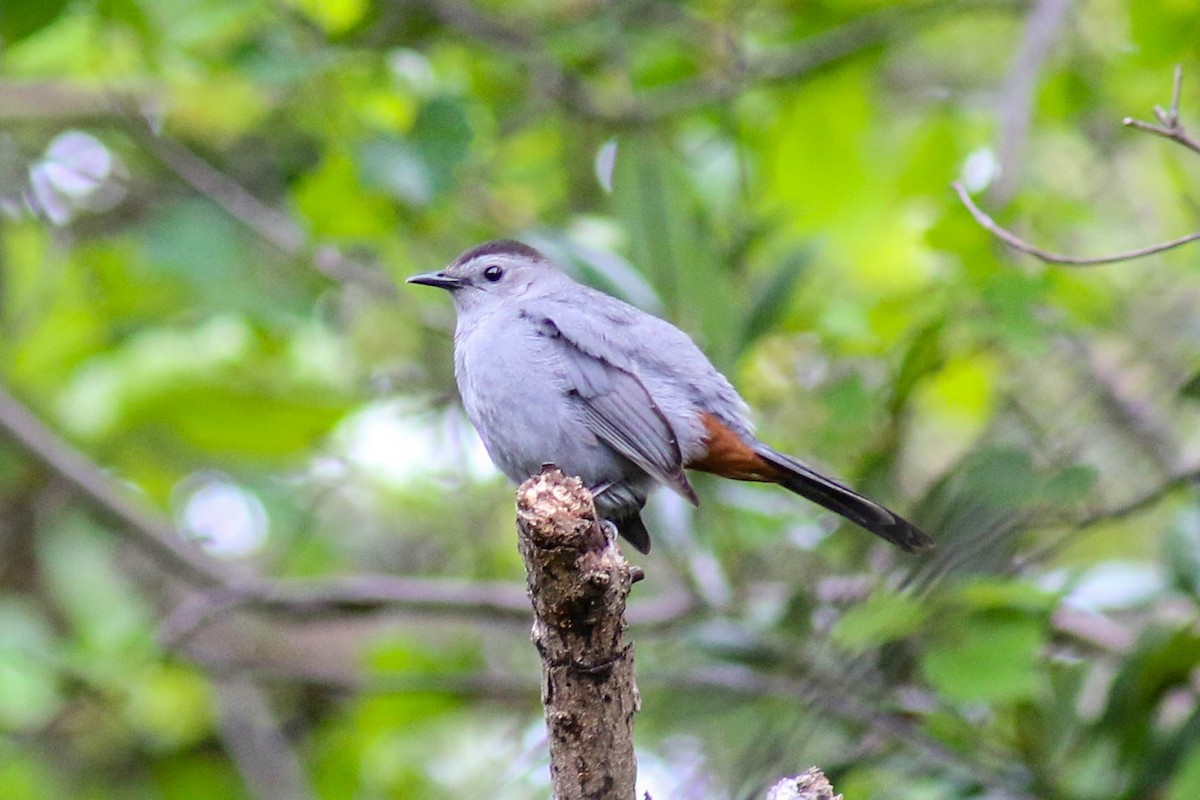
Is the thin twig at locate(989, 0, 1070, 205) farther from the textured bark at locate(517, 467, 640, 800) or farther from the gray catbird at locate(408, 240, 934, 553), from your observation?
the textured bark at locate(517, 467, 640, 800)

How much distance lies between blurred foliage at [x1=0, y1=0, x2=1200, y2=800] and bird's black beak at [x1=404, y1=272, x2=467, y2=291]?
1.10 feet

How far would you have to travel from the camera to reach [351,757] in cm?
643

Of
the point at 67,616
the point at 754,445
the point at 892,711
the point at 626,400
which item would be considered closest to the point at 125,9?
the point at 626,400

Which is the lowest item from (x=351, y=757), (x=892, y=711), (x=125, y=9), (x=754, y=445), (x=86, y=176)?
(x=892, y=711)

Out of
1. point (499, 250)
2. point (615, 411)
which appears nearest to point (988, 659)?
point (615, 411)

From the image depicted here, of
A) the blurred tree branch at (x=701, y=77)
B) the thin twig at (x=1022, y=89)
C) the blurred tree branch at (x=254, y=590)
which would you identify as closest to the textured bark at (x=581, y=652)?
the blurred tree branch at (x=254, y=590)

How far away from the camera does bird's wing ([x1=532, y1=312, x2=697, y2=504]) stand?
3.64m

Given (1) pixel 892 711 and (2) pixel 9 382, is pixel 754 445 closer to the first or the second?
(1) pixel 892 711

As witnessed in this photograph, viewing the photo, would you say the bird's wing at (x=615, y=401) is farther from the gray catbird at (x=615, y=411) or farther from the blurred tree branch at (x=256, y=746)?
the blurred tree branch at (x=256, y=746)

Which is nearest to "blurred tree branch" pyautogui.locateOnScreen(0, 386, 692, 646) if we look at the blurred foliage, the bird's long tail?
the blurred foliage

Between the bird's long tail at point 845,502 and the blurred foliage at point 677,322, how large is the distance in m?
0.15

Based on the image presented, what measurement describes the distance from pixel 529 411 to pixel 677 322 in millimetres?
1253

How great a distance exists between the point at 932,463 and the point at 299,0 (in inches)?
170

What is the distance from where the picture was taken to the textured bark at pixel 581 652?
256 cm
